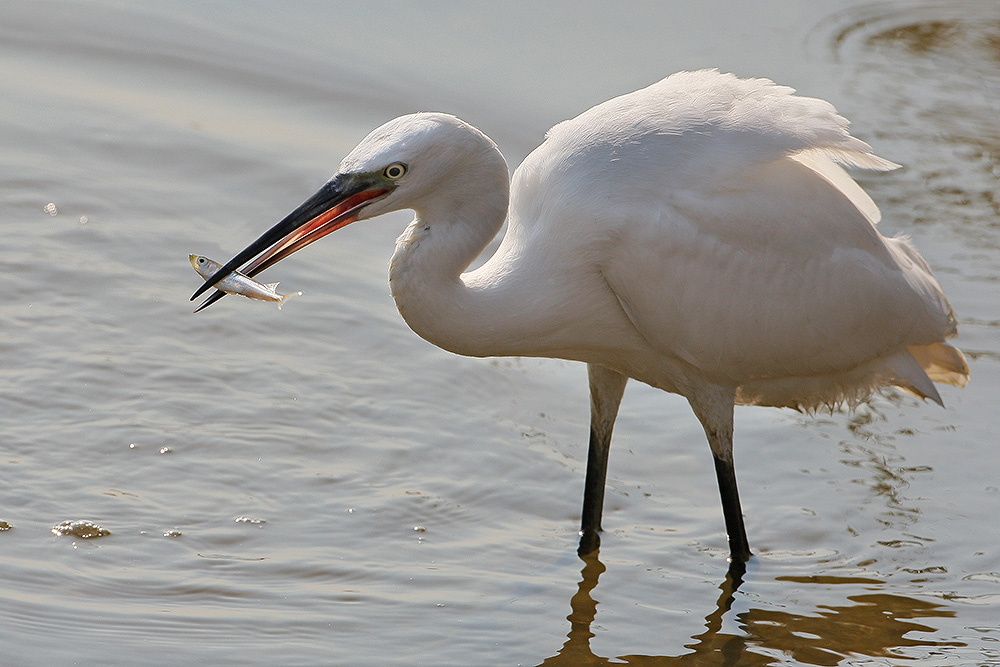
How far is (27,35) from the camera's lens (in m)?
8.45

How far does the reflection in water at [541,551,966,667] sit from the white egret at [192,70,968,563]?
33 centimetres

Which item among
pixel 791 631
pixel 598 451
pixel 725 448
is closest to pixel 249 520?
pixel 598 451

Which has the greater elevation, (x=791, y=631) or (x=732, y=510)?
(x=732, y=510)

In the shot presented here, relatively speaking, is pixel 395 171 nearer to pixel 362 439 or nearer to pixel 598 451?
pixel 598 451

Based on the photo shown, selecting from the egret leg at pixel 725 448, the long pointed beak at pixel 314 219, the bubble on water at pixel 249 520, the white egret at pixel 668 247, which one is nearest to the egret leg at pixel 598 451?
the white egret at pixel 668 247

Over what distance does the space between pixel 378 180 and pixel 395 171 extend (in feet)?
0.19

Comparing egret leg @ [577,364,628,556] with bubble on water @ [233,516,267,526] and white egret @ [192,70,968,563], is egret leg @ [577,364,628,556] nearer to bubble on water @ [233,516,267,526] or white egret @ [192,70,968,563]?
white egret @ [192,70,968,563]

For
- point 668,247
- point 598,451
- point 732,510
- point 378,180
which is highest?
point 378,180

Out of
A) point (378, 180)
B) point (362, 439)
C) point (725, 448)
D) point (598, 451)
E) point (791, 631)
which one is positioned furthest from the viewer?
point (362, 439)

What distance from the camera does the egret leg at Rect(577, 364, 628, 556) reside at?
16.4ft

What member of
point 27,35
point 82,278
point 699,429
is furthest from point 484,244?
point 27,35

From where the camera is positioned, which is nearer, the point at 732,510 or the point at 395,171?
the point at 395,171

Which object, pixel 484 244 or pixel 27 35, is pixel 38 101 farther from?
pixel 484 244

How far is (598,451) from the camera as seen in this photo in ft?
16.5
